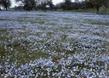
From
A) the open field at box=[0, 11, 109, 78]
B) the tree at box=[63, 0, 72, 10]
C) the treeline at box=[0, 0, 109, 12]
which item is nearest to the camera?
the open field at box=[0, 11, 109, 78]

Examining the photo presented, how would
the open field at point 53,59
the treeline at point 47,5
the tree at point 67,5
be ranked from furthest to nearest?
the tree at point 67,5 < the treeline at point 47,5 < the open field at point 53,59

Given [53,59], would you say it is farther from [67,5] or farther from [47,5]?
[47,5]

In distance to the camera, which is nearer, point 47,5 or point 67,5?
point 67,5

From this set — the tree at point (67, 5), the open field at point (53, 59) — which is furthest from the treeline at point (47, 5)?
the open field at point (53, 59)

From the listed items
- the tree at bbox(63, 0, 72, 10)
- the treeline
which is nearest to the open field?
the treeline

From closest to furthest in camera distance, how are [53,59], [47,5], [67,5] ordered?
1. [53,59]
2. [67,5]
3. [47,5]

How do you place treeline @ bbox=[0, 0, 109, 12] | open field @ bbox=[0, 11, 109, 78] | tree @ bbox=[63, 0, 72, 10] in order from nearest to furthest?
1. open field @ bbox=[0, 11, 109, 78]
2. treeline @ bbox=[0, 0, 109, 12]
3. tree @ bbox=[63, 0, 72, 10]

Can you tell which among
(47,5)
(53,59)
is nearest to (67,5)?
(47,5)

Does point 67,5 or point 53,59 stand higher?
point 53,59

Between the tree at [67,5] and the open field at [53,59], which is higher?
the open field at [53,59]

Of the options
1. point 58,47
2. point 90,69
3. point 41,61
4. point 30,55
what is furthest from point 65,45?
point 90,69

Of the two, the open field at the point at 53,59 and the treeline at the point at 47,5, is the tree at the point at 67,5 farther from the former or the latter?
the open field at the point at 53,59

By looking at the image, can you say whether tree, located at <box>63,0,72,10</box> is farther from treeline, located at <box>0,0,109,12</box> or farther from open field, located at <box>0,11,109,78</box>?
open field, located at <box>0,11,109,78</box>

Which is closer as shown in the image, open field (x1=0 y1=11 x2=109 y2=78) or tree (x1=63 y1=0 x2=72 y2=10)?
open field (x1=0 y1=11 x2=109 y2=78)
